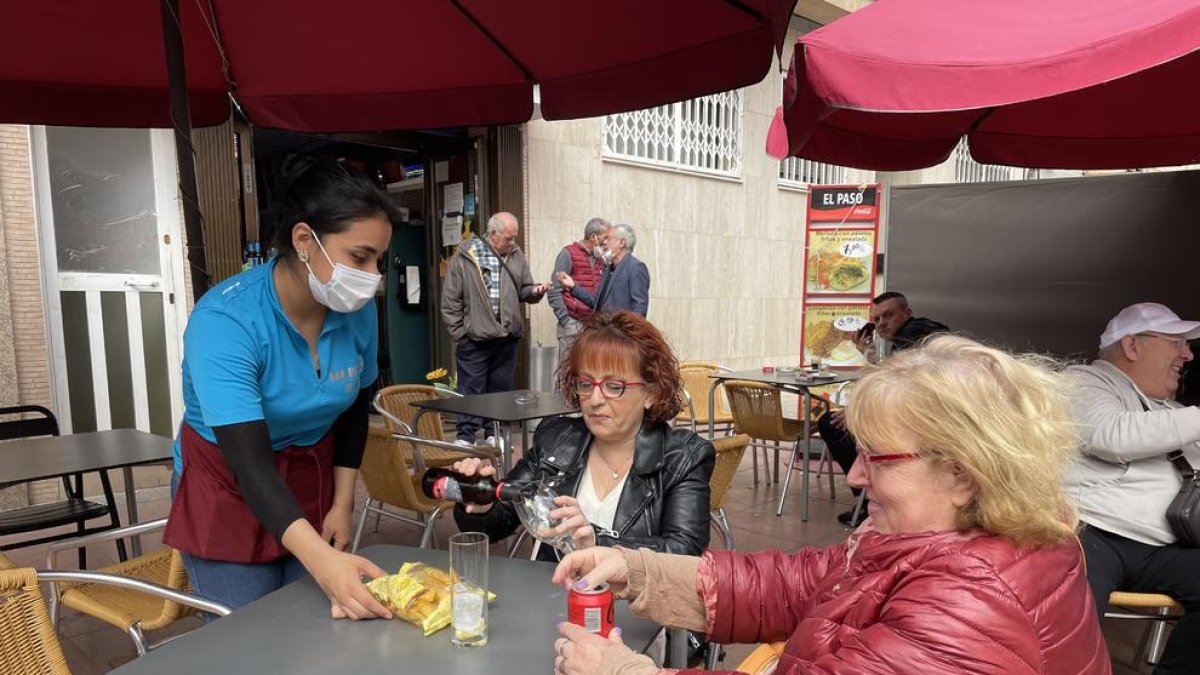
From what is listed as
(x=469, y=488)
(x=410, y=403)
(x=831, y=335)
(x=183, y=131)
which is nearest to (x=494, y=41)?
Result: (x=183, y=131)

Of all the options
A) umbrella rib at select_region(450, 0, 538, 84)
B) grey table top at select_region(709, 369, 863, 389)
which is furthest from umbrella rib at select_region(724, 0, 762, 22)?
grey table top at select_region(709, 369, 863, 389)

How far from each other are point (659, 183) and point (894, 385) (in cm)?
726

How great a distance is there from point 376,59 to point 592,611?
7.52 feet

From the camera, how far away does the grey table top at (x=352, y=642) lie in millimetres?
1138

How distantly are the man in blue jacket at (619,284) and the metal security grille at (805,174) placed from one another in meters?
4.43

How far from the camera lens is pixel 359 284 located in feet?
5.39

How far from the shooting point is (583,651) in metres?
1.09

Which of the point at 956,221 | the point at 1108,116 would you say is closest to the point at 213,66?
the point at 1108,116

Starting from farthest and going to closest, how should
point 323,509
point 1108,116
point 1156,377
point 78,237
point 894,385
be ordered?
point 78,237 < point 1108,116 < point 1156,377 < point 323,509 < point 894,385

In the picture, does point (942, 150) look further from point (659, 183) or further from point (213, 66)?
point (659, 183)

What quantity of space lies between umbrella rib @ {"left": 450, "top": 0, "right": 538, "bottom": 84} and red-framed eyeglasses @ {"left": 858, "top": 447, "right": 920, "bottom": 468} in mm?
2071

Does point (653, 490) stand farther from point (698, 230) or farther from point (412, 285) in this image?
point (698, 230)

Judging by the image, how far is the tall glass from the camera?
1226 mm

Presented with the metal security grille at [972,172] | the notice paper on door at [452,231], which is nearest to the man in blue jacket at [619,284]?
the notice paper on door at [452,231]
